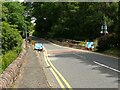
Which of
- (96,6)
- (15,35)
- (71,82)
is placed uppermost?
(96,6)

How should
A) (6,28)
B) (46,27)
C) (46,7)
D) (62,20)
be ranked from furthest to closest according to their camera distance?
(46,27), (46,7), (62,20), (6,28)

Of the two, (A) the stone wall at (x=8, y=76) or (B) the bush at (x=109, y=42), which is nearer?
(A) the stone wall at (x=8, y=76)

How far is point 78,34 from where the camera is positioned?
69062 mm

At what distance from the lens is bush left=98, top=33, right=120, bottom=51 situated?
31.7 meters

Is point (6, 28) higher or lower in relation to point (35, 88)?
higher

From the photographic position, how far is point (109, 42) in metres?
33.3

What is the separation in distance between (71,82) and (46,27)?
8392cm

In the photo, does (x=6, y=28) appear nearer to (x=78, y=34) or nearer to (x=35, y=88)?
(x=35, y=88)

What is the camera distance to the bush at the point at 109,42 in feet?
104

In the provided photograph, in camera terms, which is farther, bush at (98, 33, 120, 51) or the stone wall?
bush at (98, 33, 120, 51)

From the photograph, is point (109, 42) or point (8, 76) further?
point (109, 42)

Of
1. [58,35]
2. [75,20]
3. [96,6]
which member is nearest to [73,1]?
[75,20]

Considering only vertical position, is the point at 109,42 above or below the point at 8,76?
above

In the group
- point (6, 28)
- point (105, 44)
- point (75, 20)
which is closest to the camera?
point (6, 28)
